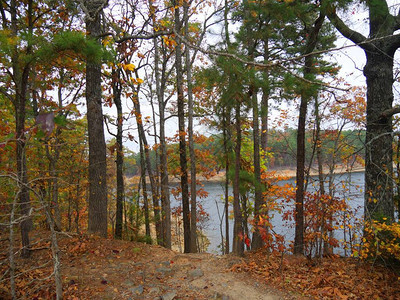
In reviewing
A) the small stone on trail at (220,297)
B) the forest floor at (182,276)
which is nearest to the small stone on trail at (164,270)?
the forest floor at (182,276)

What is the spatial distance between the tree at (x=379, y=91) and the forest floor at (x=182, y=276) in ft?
5.16

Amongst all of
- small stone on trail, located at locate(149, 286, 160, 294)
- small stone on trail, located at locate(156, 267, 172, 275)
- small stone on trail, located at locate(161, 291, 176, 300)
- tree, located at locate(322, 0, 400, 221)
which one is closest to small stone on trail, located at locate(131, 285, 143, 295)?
small stone on trail, located at locate(149, 286, 160, 294)

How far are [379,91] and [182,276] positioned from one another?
5663 mm

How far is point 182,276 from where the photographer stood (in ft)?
13.6

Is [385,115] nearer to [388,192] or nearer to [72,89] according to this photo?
[388,192]

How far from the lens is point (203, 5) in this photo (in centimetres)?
791

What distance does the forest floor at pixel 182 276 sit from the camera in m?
3.46

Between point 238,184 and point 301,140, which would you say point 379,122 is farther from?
point 238,184

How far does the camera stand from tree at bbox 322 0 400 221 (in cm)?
493

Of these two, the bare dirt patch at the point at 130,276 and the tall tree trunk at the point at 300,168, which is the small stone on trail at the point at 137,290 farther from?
the tall tree trunk at the point at 300,168

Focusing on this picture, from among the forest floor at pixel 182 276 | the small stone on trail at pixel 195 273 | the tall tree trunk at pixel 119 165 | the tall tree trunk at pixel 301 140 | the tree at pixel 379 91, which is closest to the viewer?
the forest floor at pixel 182 276

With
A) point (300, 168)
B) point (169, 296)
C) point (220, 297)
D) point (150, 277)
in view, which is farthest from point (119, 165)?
point (300, 168)

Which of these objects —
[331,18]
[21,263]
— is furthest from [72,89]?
[331,18]

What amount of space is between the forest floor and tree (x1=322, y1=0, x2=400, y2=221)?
1573 millimetres
